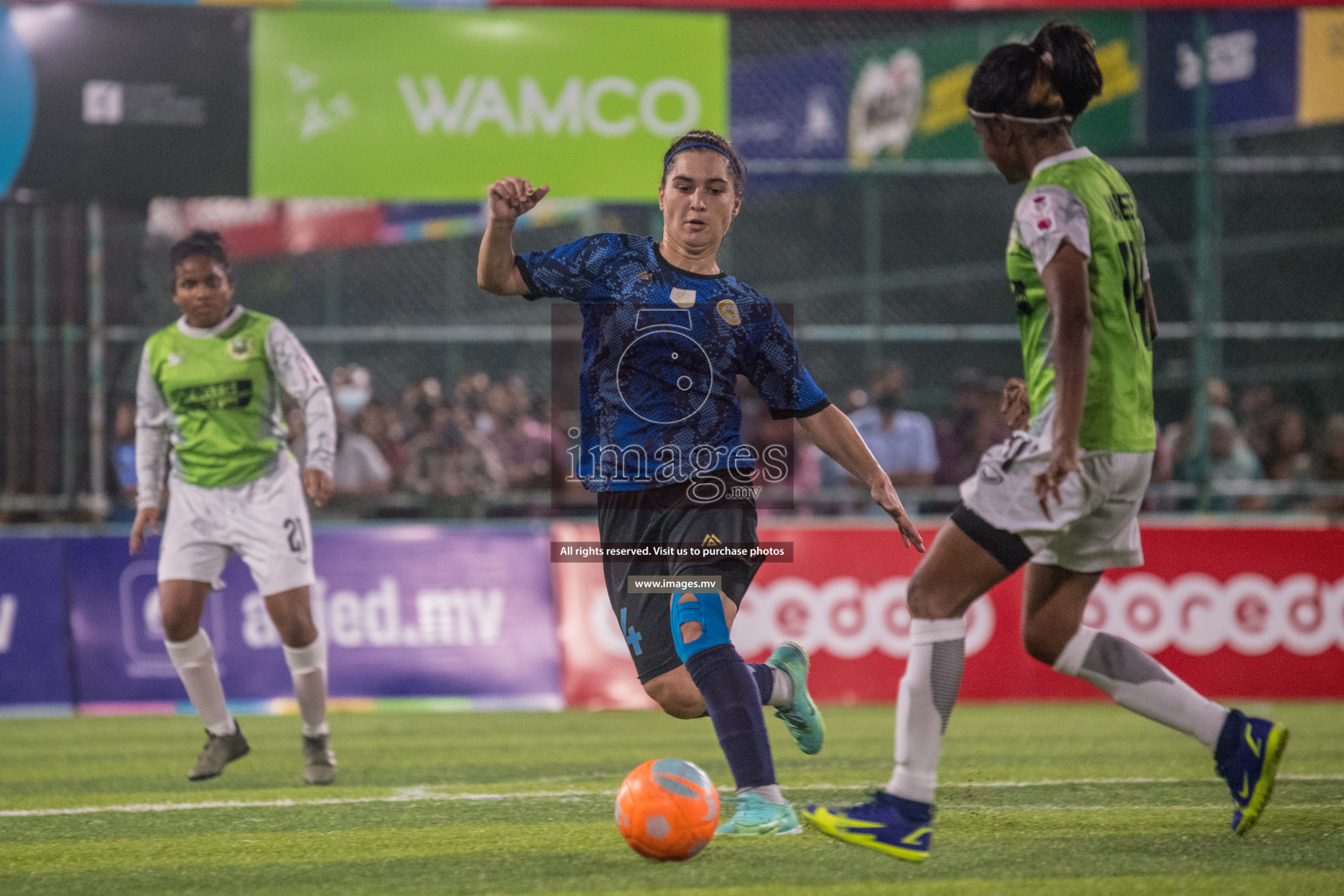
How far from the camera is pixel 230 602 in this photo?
10938mm

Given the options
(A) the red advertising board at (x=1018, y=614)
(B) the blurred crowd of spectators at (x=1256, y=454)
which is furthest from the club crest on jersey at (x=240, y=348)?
(B) the blurred crowd of spectators at (x=1256, y=454)

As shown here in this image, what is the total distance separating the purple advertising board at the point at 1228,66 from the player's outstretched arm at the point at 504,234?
8313 mm

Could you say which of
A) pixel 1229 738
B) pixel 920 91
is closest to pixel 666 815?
pixel 1229 738

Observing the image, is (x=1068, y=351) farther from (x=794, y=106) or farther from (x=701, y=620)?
(x=794, y=106)

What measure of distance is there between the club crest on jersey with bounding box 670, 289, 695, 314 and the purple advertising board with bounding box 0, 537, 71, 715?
23.6 feet

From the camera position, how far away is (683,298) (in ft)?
17.0

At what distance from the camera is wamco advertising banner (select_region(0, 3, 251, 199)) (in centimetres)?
1110

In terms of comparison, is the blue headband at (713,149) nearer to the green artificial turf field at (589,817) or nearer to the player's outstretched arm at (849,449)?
the player's outstretched arm at (849,449)

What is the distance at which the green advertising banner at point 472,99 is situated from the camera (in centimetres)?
1132

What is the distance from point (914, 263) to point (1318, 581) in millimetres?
13182

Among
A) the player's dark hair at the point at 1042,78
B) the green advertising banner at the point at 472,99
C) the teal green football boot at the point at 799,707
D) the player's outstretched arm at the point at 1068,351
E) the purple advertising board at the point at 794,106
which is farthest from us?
the purple advertising board at the point at 794,106

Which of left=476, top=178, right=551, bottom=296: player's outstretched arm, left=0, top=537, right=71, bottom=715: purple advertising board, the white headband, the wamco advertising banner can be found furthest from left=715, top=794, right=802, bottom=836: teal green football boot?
the wamco advertising banner

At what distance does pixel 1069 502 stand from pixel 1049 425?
22cm

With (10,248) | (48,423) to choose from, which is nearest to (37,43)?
(10,248)
